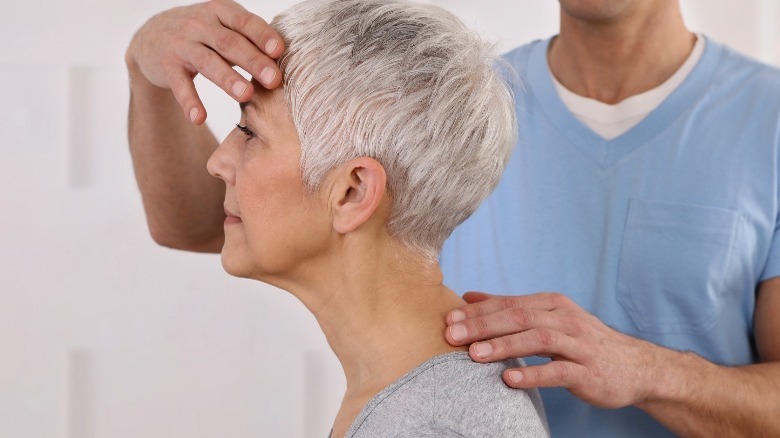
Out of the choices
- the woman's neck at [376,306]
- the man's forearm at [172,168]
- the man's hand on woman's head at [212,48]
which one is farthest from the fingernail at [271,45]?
the man's forearm at [172,168]

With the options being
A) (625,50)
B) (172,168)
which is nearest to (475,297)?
(625,50)

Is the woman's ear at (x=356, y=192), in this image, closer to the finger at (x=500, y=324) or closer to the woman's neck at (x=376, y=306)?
the woman's neck at (x=376, y=306)

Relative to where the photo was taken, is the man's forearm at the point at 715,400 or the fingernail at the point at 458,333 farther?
the man's forearm at the point at 715,400

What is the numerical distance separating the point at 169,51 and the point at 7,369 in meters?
1.35

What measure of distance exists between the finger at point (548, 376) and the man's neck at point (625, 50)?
58cm

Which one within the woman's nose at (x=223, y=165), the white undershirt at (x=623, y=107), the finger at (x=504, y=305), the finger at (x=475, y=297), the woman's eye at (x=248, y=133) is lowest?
the finger at (x=475, y=297)

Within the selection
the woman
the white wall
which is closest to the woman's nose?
the woman

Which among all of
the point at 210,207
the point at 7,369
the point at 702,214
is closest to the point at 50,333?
the point at 7,369

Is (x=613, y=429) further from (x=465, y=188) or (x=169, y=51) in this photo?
(x=169, y=51)

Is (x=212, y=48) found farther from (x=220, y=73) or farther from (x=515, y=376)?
(x=515, y=376)

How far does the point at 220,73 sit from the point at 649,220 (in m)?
0.73

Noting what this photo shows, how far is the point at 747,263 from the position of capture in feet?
4.77

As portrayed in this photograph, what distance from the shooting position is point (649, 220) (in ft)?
4.99

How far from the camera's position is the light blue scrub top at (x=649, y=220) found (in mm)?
1461
